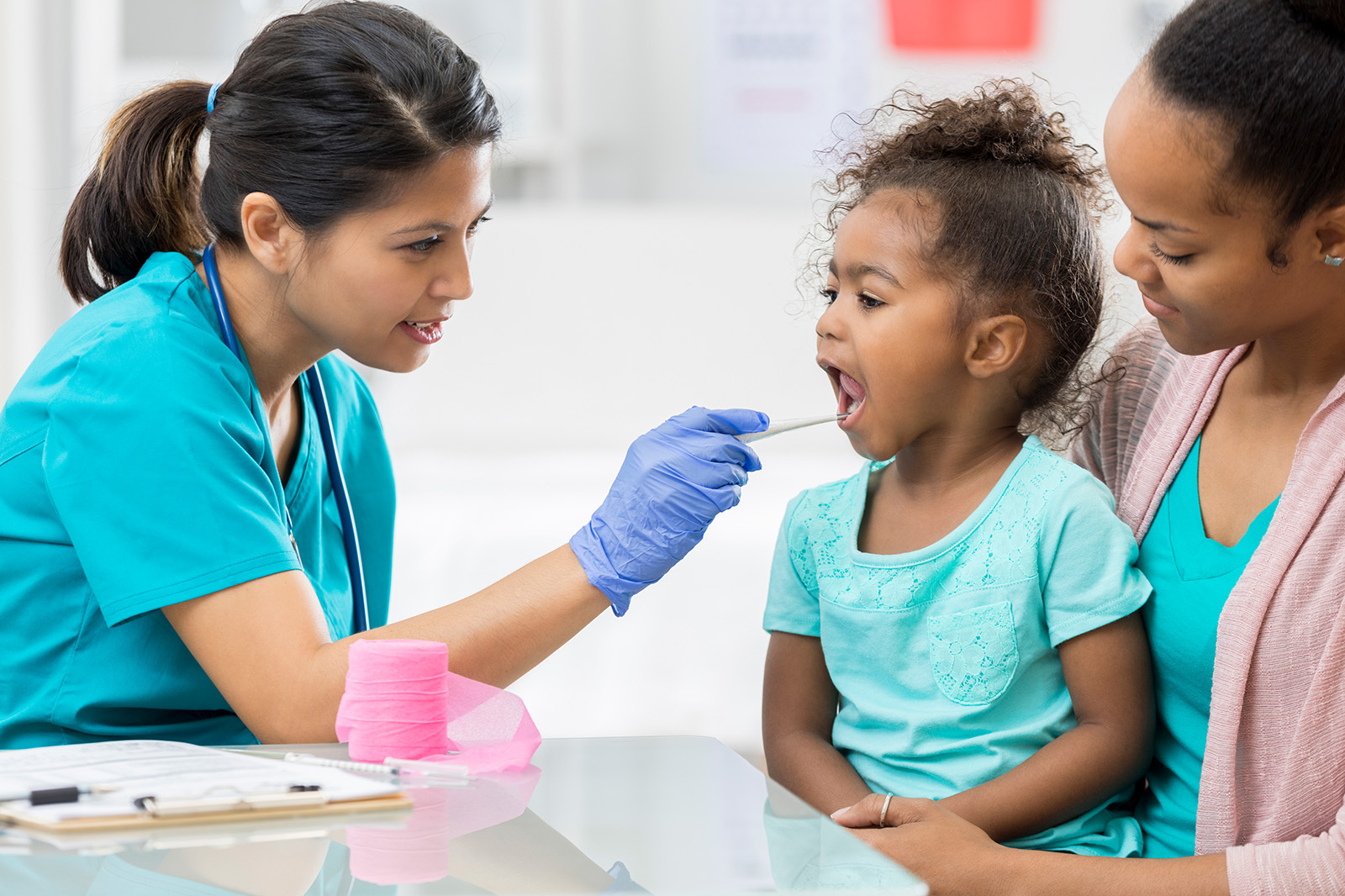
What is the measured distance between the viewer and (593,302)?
3.53 metres

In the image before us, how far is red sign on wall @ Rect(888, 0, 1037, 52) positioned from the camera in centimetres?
369

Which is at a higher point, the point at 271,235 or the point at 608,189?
the point at 271,235

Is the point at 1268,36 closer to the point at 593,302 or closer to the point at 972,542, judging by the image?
the point at 972,542

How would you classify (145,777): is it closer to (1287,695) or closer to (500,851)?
(500,851)

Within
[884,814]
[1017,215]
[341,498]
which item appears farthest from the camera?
[341,498]

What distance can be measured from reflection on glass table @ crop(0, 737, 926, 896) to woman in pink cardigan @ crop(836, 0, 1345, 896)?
0.70 ft

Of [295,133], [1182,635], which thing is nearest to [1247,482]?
[1182,635]

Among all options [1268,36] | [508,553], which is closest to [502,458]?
[508,553]

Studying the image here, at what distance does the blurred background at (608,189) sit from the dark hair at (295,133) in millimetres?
1105

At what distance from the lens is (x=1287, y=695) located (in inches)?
38.7

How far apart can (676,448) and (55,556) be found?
22.6 inches

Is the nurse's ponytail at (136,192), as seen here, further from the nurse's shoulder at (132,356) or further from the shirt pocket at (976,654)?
the shirt pocket at (976,654)

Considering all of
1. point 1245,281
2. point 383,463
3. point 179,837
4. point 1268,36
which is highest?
point 1268,36

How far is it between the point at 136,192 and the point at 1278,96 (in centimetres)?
107
